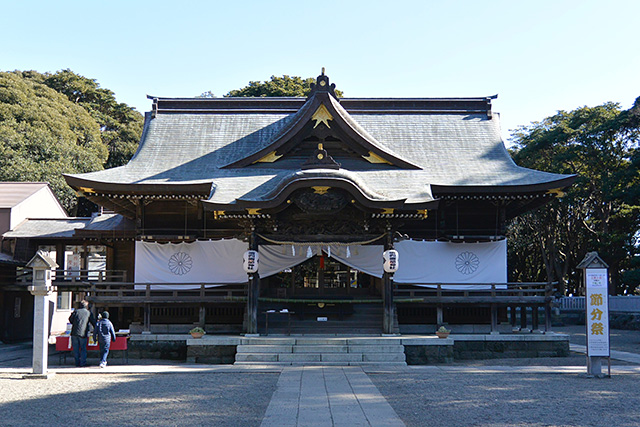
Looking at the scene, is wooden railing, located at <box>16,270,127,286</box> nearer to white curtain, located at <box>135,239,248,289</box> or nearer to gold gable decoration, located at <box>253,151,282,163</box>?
white curtain, located at <box>135,239,248,289</box>

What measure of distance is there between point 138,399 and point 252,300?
6.96 meters

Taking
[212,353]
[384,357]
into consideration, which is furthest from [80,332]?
[384,357]

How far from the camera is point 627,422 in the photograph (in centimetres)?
851

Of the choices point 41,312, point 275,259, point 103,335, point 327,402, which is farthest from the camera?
point 275,259

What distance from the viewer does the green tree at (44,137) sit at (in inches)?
1436

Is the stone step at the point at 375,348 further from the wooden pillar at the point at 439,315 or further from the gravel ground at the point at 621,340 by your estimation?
the gravel ground at the point at 621,340

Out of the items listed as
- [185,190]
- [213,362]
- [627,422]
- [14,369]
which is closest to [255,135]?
[185,190]

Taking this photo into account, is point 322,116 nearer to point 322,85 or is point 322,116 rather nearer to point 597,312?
point 322,85

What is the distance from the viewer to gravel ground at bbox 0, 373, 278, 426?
8.66 metres

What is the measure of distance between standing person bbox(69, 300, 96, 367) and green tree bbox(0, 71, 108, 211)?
79.8 feet

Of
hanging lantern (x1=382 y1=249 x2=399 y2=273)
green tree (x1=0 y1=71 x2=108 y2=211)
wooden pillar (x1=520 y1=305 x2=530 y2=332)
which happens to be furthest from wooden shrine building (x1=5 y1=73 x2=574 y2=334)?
green tree (x1=0 y1=71 x2=108 y2=211)

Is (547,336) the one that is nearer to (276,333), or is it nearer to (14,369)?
(276,333)

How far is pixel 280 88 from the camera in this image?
150 ft

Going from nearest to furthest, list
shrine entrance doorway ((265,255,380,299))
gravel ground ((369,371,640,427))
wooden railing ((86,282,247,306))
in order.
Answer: gravel ground ((369,371,640,427)) < wooden railing ((86,282,247,306)) < shrine entrance doorway ((265,255,380,299))
